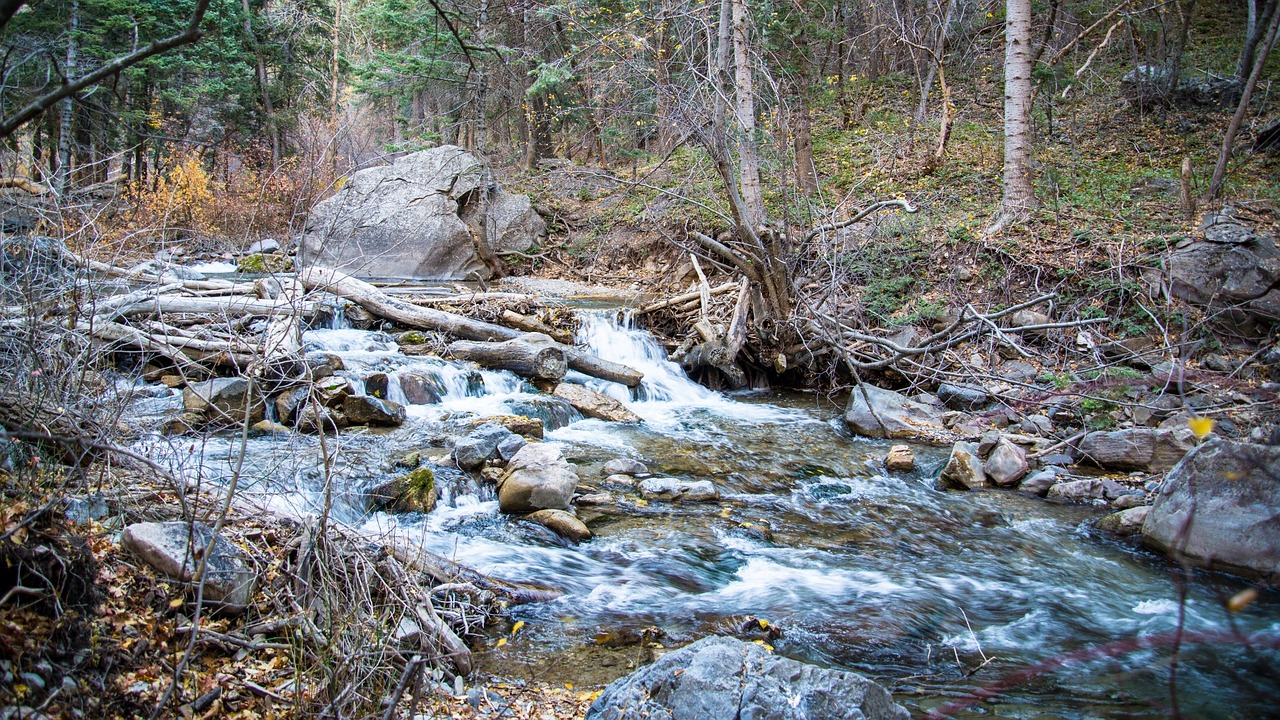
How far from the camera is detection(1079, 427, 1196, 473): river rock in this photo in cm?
683

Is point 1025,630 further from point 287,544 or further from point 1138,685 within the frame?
point 287,544

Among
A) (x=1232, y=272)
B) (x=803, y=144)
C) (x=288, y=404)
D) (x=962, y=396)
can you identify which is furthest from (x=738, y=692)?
(x=803, y=144)

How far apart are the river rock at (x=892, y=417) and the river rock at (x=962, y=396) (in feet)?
1.03

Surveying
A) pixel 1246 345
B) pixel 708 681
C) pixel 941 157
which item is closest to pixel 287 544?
pixel 708 681

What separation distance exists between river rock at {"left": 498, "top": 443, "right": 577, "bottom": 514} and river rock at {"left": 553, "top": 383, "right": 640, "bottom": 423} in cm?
268

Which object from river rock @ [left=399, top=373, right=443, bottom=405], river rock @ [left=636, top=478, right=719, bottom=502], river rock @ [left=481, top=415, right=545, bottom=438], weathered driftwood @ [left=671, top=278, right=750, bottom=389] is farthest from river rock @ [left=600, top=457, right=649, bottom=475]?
weathered driftwood @ [left=671, top=278, right=750, bottom=389]

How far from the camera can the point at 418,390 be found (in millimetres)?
8398

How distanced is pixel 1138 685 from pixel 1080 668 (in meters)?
0.26

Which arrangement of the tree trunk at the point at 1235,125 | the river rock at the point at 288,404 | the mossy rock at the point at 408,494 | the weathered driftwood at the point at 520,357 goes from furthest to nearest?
the tree trunk at the point at 1235,125
the weathered driftwood at the point at 520,357
the river rock at the point at 288,404
the mossy rock at the point at 408,494

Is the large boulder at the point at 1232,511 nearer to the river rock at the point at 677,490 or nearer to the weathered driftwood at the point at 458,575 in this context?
the river rock at the point at 677,490

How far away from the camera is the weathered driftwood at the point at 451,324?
9.91 m

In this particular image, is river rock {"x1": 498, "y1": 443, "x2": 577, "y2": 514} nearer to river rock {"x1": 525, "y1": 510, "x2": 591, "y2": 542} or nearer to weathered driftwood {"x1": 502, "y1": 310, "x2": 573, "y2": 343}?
river rock {"x1": 525, "y1": 510, "x2": 591, "y2": 542}

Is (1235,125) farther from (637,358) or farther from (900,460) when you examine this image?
(637,358)

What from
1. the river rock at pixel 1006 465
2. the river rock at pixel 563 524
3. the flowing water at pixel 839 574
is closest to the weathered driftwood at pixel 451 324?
the flowing water at pixel 839 574
